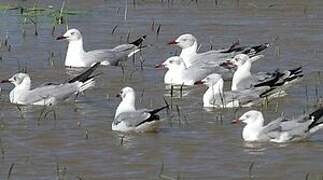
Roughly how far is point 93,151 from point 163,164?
2.84 feet

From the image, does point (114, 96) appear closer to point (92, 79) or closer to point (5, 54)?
point (92, 79)

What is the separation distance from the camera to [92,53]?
53.1 feet

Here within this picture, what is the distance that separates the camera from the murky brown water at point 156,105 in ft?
35.2

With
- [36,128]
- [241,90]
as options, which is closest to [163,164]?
[36,128]

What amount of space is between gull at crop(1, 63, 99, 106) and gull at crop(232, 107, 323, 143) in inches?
98.9

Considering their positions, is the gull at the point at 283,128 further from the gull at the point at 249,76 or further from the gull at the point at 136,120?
the gull at the point at 249,76

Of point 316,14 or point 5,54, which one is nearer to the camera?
point 5,54

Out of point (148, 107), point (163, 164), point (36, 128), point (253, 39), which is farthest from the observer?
point (253, 39)

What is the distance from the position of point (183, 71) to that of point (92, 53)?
155 cm

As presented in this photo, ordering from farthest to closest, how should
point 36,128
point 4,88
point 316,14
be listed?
point 316,14 → point 4,88 → point 36,128

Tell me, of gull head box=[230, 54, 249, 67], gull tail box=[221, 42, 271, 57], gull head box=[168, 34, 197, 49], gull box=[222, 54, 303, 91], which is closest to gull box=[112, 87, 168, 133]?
gull box=[222, 54, 303, 91]

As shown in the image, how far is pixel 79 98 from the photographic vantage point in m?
14.0

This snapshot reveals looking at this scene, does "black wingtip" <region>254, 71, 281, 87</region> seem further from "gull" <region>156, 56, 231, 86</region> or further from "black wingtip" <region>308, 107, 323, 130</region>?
"black wingtip" <region>308, 107, 323, 130</region>

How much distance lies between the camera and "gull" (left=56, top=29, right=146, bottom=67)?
16078 millimetres
